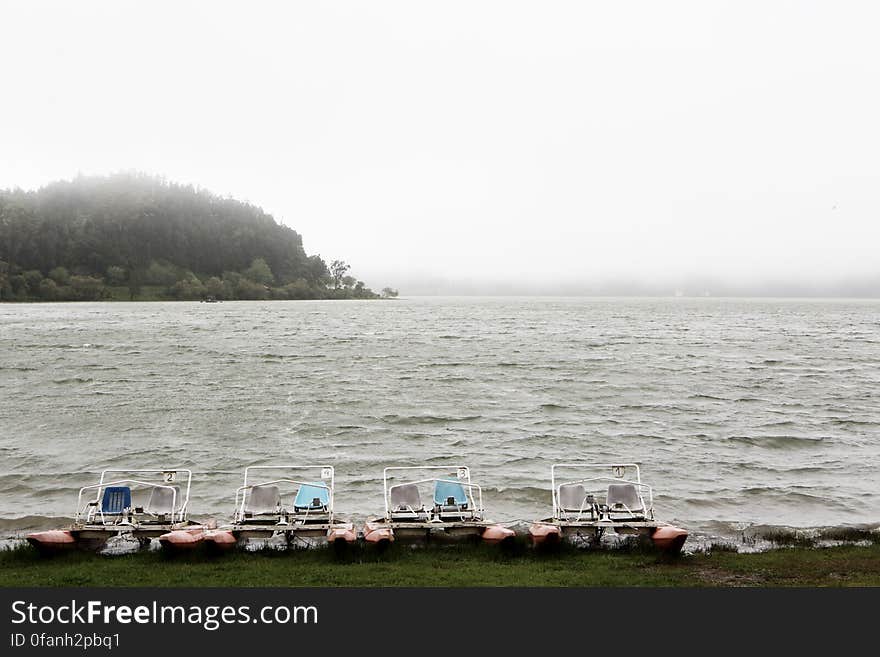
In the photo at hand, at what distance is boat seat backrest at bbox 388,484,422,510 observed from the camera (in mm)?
19016

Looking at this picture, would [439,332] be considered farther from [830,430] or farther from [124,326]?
[830,430]

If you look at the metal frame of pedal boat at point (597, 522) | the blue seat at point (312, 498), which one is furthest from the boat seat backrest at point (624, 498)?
the blue seat at point (312, 498)

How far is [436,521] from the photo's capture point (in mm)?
17953

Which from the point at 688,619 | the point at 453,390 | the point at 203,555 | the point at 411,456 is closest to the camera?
the point at 688,619

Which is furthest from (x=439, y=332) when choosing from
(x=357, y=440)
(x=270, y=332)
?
(x=357, y=440)

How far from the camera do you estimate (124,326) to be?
128m

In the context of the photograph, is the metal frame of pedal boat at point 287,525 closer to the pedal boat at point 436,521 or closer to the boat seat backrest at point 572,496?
the pedal boat at point 436,521

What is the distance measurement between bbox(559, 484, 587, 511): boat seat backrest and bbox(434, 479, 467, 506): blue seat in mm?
2868

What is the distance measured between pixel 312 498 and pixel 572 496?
24.9ft

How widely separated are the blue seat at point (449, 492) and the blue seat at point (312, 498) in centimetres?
319

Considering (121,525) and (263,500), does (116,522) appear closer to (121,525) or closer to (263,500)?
(121,525)

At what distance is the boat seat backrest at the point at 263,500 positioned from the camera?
18344mm

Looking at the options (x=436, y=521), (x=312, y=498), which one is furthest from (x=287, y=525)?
(x=436, y=521)

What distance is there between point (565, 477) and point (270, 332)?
98.5 meters
